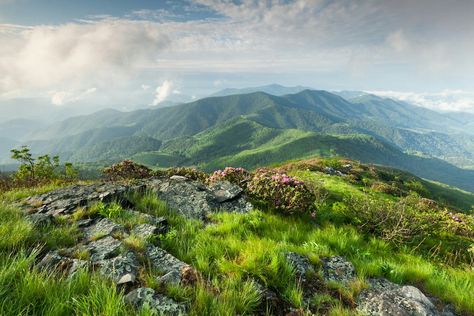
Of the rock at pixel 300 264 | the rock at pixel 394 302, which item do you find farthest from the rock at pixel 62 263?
the rock at pixel 394 302

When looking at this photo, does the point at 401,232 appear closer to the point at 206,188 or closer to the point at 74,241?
the point at 206,188

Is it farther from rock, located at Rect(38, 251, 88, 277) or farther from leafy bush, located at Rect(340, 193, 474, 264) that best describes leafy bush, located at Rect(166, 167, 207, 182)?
rock, located at Rect(38, 251, 88, 277)

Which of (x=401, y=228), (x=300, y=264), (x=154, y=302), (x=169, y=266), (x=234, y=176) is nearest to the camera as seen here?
(x=154, y=302)

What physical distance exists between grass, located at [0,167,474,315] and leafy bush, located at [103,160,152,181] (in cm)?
491

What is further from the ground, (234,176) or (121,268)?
(121,268)

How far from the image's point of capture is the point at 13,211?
6277 mm

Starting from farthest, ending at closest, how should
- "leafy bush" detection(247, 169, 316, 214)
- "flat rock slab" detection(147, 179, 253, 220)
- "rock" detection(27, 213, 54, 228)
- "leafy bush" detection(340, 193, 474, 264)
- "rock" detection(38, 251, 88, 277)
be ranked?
"leafy bush" detection(247, 169, 316, 214), "leafy bush" detection(340, 193, 474, 264), "flat rock slab" detection(147, 179, 253, 220), "rock" detection(27, 213, 54, 228), "rock" detection(38, 251, 88, 277)

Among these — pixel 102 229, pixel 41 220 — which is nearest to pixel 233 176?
pixel 102 229

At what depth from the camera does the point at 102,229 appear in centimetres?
594

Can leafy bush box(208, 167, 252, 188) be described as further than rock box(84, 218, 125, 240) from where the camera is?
Yes

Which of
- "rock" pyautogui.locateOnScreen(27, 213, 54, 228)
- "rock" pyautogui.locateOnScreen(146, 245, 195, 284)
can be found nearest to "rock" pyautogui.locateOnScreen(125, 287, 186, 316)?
"rock" pyautogui.locateOnScreen(146, 245, 195, 284)

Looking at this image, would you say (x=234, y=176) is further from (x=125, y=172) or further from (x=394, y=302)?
(x=394, y=302)

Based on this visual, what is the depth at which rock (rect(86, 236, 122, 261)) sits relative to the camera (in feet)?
15.1

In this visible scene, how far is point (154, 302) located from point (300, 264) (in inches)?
111
